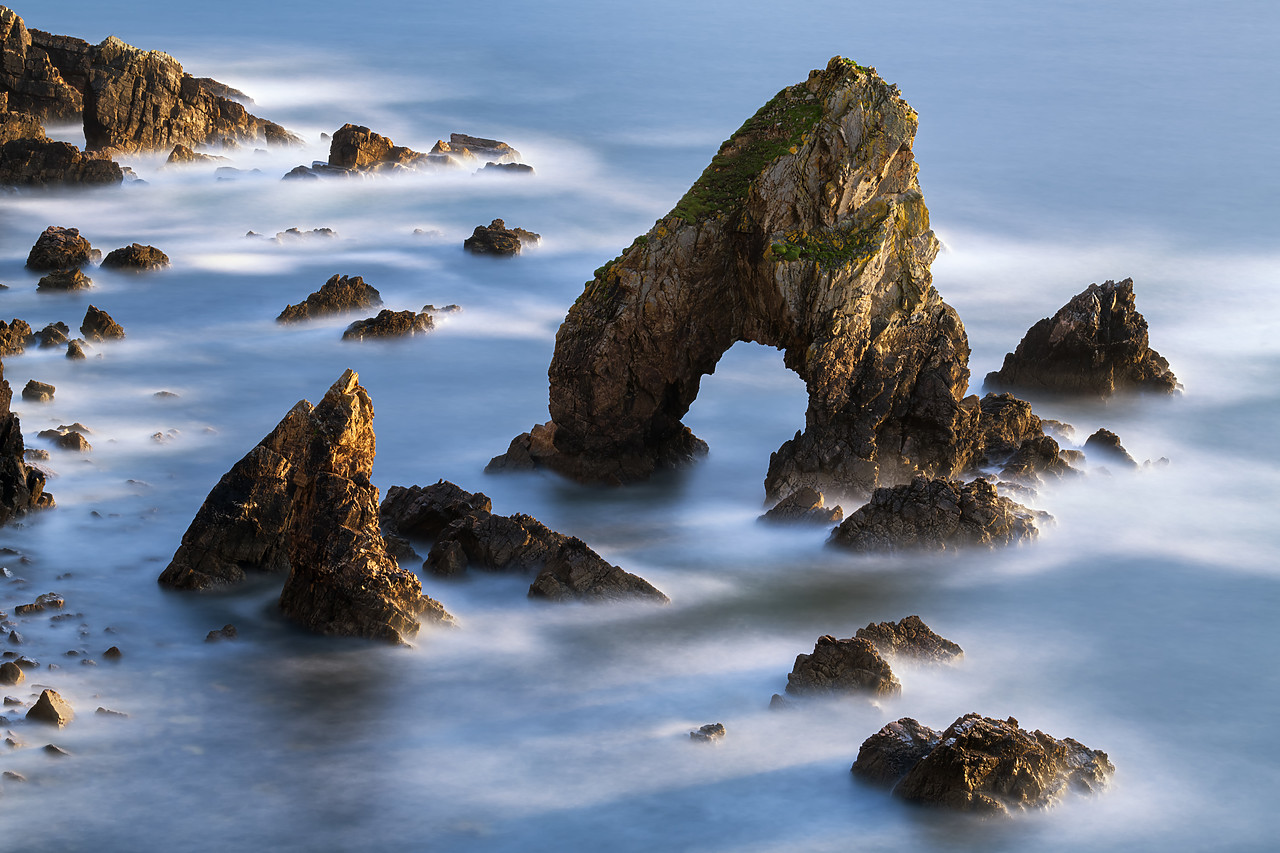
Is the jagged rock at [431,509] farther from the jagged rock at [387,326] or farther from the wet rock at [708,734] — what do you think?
the jagged rock at [387,326]

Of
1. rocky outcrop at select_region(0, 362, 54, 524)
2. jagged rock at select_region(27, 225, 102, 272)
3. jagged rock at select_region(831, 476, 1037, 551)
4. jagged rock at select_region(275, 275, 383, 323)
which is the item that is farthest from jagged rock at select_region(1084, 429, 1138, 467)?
jagged rock at select_region(27, 225, 102, 272)

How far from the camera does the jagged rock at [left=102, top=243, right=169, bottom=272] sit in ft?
128

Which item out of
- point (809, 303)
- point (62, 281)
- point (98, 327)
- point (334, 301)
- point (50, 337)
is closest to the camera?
point (809, 303)

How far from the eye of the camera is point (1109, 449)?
94.3ft

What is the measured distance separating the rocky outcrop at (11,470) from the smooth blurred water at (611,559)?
74 centimetres

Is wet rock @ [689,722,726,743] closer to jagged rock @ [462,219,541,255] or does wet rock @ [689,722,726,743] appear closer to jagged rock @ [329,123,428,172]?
jagged rock @ [462,219,541,255]

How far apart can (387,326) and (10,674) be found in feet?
51.6

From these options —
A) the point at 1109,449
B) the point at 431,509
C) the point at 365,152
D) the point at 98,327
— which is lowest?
the point at 431,509

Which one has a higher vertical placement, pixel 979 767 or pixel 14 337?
pixel 14 337

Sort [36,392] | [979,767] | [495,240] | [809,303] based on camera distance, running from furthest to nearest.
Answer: [495,240] < [36,392] < [809,303] < [979,767]

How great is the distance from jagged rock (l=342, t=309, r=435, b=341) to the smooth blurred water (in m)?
0.36

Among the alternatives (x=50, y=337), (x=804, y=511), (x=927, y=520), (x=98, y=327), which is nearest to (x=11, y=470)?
(x=50, y=337)

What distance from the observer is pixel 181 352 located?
34.4m

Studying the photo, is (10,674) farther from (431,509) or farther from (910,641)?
(910,641)
